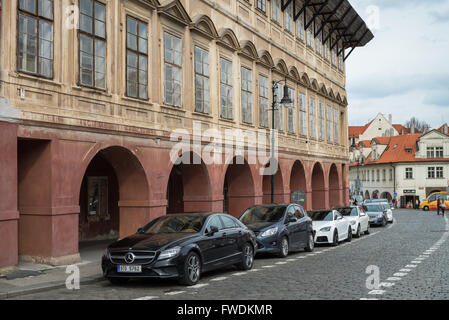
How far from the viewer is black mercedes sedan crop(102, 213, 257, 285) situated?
Result: 455 inches

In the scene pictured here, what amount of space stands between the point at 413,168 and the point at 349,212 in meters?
59.1

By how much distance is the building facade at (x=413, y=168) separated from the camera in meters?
82.2

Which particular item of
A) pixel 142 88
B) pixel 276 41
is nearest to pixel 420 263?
pixel 142 88

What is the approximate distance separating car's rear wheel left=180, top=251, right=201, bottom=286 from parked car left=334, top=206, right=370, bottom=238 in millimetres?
15259

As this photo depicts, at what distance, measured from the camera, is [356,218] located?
27578 mm

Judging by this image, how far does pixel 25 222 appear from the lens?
14.9 meters

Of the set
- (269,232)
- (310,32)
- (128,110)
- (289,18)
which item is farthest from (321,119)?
(128,110)

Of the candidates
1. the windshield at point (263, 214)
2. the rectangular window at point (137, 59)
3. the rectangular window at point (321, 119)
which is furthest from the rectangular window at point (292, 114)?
the rectangular window at point (137, 59)

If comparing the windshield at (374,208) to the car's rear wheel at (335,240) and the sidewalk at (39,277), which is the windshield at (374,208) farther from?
the sidewalk at (39,277)

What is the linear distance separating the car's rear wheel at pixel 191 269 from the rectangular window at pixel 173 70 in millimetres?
9078

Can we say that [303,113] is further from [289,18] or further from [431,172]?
[431,172]

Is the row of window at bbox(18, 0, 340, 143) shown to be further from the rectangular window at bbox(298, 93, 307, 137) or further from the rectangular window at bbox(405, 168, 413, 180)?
the rectangular window at bbox(405, 168, 413, 180)

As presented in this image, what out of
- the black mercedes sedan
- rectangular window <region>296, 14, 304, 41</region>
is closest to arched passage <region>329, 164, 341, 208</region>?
rectangular window <region>296, 14, 304, 41</region>
